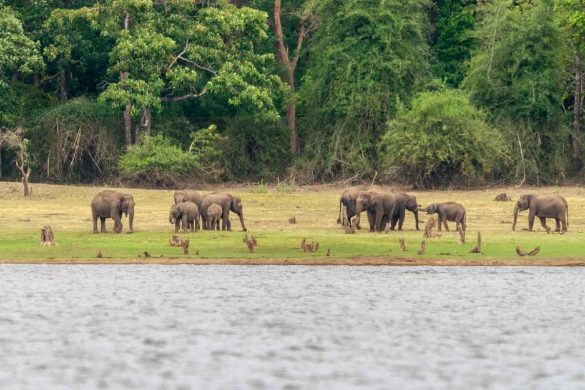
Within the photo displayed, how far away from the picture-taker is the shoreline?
3984cm

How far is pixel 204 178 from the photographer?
2643 inches

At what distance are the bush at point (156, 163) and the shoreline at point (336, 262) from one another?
78.1 ft

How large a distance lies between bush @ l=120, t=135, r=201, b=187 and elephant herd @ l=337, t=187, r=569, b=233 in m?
17.6

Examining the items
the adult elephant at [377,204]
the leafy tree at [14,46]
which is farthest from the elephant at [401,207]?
the leafy tree at [14,46]

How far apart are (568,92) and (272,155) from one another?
15058 mm

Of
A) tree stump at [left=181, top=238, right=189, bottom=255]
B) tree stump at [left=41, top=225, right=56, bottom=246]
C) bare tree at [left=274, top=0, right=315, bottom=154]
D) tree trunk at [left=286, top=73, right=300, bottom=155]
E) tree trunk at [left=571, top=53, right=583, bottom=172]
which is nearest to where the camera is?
tree stump at [left=181, top=238, right=189, bottom=255]

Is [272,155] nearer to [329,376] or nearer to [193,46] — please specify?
[193,46]

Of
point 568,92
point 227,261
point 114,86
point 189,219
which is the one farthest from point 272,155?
point 227,261

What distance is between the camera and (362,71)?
68125 mm

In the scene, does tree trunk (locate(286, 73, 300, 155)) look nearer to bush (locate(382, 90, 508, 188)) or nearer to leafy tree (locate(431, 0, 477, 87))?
leafy tree (locate(431, 0, 477, 87))

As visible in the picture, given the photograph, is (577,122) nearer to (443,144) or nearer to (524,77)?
(524,77)

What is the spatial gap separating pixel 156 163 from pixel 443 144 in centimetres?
1299

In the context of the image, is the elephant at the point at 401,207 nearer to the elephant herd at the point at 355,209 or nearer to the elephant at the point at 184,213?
the elephant herd at the point at 355,209

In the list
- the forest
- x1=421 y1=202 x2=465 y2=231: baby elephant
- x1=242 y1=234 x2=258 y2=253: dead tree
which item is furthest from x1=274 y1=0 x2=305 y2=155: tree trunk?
x1=242 y1=234 x2=258 y2=253: dead tree
